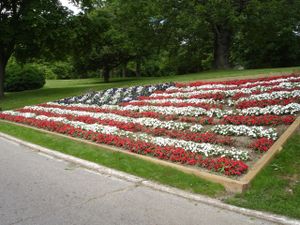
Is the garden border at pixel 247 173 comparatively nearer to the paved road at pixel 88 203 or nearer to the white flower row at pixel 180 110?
the paved road at pixel 88 203

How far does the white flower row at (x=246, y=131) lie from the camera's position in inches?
328

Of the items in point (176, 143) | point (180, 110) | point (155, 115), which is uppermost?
point (180, 110)

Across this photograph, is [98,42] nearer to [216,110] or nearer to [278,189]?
[216,110]

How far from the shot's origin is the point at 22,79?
1390 inches

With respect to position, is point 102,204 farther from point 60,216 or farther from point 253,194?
point 253,194

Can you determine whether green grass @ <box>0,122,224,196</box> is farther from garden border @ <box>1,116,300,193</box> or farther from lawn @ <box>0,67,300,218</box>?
garden border @ <box>1,116,300,193</box>

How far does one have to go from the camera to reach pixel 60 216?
5.44 metres

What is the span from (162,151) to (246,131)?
2.09 m

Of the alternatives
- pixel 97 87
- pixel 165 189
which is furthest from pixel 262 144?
pixel 97 87

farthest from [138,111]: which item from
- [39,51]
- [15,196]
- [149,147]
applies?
[39,51]

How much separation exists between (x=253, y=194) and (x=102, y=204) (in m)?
2.37

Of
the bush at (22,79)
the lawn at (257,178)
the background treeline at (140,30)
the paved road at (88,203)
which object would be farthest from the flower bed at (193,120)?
the bush at (22,79)

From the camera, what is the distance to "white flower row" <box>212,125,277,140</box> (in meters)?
8.32

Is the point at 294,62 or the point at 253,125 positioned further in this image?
the point at 294,62
